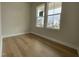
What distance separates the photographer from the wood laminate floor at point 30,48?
1406mm

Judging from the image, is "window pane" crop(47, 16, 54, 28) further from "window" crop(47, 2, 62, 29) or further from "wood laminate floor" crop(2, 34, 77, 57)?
"wood laminate floor" crop(2, 34, 77, 57)

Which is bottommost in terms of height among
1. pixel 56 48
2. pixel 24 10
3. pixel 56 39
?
pixel 56 48

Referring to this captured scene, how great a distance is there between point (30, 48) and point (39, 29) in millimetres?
267

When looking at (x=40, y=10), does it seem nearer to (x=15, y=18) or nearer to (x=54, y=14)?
(x=54, y=14)

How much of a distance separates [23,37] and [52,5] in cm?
54

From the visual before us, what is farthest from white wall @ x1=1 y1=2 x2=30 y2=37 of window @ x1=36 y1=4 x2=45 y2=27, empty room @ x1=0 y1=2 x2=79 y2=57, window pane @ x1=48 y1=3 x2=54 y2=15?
window pane @ x1=48 y1=3 x2=54 y2=15

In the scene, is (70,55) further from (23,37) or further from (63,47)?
(23,37)

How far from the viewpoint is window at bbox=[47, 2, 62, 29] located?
1.40 m

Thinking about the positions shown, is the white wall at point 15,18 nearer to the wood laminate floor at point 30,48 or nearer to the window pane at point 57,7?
the wood laminate floor at point 30,48

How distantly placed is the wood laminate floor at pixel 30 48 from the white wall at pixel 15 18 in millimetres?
87

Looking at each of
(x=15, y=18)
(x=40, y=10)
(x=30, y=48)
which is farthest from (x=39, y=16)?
(x=30, y=48)

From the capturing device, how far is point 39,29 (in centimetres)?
147

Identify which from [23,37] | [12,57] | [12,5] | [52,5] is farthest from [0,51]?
[52,5]

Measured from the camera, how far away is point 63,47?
4.58 ft
